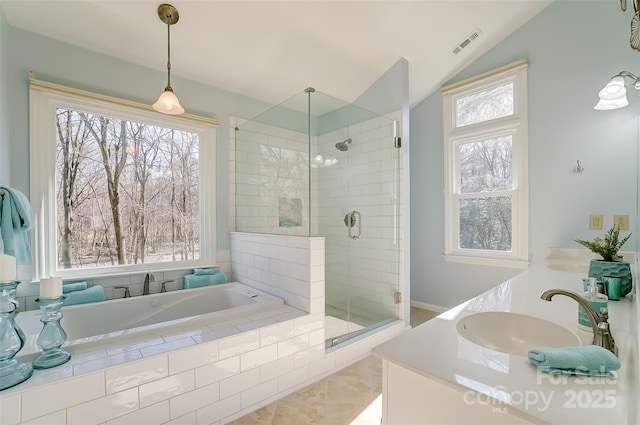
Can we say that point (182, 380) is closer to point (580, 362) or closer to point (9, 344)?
point (9, 344)

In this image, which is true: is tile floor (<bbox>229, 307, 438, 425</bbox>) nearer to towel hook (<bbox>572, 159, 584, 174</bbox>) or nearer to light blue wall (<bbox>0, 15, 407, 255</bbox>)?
light blue wall (<bbox>0, 15, 407, 255</bbox>)

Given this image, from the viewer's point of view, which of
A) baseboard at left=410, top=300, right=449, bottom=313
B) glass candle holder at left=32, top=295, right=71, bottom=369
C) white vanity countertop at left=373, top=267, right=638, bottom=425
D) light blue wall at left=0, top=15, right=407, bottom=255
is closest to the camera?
white vanity countertop at left=373, top=267, right=638, bottom=425

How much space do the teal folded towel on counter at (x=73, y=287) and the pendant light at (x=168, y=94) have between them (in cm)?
149

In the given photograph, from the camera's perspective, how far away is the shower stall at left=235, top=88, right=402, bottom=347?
2551 millimetres

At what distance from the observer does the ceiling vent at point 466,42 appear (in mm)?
2536

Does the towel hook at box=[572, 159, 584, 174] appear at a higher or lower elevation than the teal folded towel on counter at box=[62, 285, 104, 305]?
higher

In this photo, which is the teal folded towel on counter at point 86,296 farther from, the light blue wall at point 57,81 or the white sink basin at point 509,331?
the white sink basin at point 509,331

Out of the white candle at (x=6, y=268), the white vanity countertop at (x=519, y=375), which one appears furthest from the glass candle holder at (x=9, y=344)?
the white vanity countertop at (x=519, y=375)

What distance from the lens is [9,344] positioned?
1.16 metres

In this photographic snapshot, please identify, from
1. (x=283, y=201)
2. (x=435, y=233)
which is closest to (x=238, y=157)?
(x=283, y=201)

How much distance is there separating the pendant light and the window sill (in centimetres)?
311

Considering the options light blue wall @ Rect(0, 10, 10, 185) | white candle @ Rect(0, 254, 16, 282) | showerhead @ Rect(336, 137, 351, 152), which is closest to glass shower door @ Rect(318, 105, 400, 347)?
showerhead @ Rect(336, 137, 351, 152)

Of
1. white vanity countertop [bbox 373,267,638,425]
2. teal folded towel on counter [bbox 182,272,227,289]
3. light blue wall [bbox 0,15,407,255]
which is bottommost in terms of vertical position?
teal folded towel on counter [bbox 182,272,227,289]

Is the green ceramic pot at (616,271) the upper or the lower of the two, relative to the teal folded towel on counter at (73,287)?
upper
